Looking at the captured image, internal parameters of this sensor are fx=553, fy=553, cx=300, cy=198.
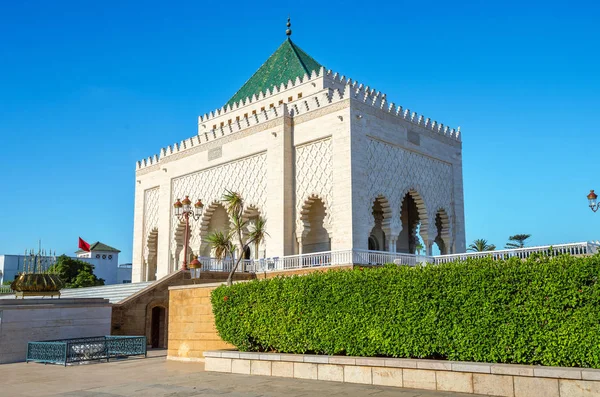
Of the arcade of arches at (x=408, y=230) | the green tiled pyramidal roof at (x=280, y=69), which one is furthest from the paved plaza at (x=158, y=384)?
the green tiled pyramidal roof at (x=280, y=69)

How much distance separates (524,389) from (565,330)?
3.06 feet

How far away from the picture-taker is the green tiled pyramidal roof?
2795cm

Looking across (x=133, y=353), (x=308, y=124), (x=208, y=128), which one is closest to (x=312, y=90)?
(x=308, y=124)

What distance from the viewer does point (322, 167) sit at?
22.2 m

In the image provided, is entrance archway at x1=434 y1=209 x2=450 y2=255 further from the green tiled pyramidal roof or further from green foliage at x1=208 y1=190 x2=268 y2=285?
the green tiled pyramidal roof

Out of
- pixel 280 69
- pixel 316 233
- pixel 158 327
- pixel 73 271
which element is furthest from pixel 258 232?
pixel 73 271

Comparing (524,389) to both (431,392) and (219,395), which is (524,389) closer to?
(431,392)

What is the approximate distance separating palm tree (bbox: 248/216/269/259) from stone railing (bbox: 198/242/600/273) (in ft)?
3.33

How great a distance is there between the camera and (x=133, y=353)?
1435 cm

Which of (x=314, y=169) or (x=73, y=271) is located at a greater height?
(x=314, y=169)

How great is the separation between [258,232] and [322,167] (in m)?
4.19

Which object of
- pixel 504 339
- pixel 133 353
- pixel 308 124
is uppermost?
pixel 308 124

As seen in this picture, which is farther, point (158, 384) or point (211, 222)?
point (211, 222)

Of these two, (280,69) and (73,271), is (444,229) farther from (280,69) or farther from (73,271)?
(73,271)
